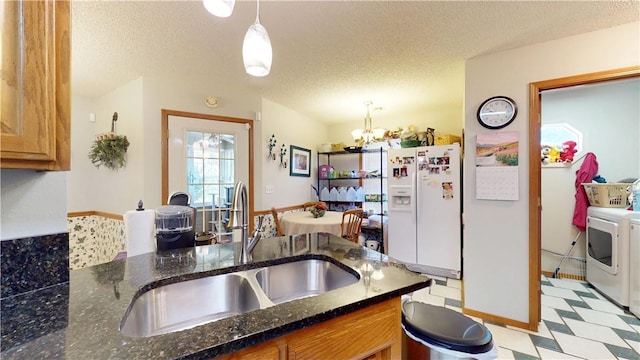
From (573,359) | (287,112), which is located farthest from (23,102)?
(287,112)

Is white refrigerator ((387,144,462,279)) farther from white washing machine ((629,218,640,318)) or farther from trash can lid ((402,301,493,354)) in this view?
trash can lid ((402,301,493,354))

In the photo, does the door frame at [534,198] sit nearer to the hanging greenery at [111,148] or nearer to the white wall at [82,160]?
the hanging greenery at [111,148]

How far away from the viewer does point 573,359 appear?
171 cm

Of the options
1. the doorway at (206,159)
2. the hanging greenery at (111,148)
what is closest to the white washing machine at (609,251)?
the doorway at (206,159)

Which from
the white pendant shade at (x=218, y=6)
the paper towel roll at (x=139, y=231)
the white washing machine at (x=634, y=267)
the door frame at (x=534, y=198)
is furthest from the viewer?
the white washing machine at (x=634, y=267)

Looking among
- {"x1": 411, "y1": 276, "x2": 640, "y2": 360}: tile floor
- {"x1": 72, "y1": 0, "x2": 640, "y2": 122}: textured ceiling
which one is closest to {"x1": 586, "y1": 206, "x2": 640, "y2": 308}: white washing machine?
{"x1": 411, "y1": 276, "x2": 640, "y2": 360}: tile floor

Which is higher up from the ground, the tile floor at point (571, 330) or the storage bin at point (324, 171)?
the storage bin at point (324, 171)

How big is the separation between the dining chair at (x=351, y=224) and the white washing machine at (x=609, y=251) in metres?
2.38

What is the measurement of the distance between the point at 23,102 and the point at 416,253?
3.50 metres

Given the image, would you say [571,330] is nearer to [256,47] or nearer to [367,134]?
[367,134]

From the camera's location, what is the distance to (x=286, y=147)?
3.75 meters

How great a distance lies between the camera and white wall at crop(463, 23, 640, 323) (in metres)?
1.88

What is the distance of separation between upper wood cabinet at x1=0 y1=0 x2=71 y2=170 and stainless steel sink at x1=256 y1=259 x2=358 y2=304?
83cm

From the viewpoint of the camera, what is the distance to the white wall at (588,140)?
113 inches
